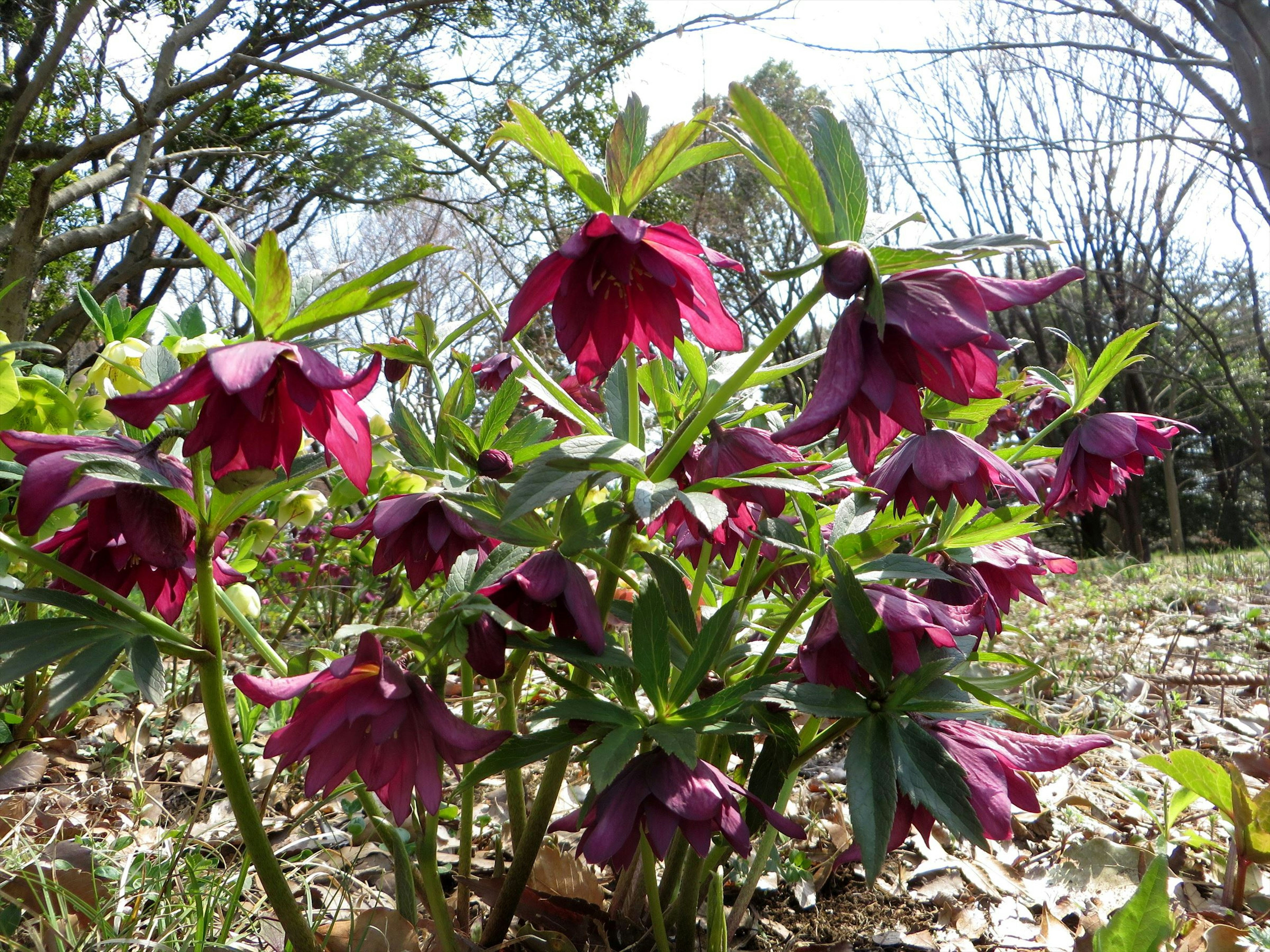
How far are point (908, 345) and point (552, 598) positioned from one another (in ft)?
0.96

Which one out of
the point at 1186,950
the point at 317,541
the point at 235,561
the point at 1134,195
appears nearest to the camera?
the point at 1186,950

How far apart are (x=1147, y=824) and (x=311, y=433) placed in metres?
1.31

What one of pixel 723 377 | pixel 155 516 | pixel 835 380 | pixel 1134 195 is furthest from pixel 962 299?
pixel 1134 195

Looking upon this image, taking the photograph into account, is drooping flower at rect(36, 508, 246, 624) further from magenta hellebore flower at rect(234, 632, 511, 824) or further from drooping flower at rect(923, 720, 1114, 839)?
drooping flower at rect(923, 720, 1114, 839)

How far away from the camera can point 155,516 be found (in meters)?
0.59

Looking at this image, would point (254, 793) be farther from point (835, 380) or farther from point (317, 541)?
point (835, 380)

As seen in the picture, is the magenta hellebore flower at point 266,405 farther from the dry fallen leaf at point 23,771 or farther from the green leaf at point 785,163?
the dry fallen leaf at point 23,771

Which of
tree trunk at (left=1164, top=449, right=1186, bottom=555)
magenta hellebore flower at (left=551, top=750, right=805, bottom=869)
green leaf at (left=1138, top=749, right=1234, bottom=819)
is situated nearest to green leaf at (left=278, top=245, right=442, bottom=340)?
magenta hellebore flower at (left=551, top=750, right=805, bottom=869)

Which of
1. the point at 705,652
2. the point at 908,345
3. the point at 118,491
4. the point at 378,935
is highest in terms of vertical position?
the point at 908,345

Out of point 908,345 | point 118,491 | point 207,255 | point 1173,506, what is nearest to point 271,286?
point 207,255

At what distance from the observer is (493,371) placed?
1081 mm

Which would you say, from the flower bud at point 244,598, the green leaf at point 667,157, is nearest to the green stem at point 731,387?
the green leaf at point 667,157

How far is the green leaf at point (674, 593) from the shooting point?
63 centimetres

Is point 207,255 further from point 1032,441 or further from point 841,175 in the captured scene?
point 1032,441
